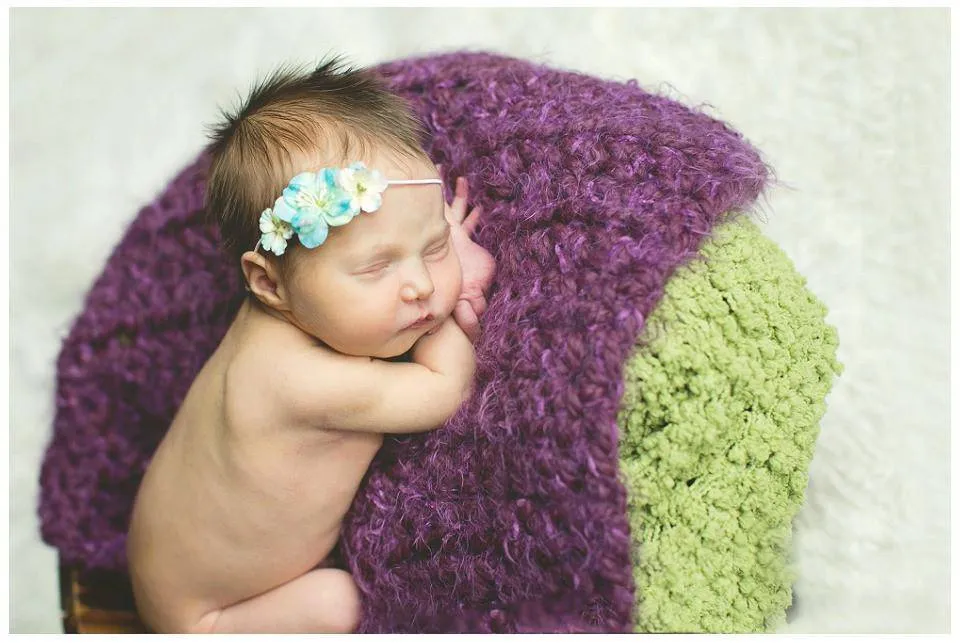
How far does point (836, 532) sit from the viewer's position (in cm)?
116

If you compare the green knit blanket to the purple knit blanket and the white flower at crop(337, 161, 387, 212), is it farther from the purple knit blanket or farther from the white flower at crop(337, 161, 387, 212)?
the white flower at crop(337, 161, 387, 212)

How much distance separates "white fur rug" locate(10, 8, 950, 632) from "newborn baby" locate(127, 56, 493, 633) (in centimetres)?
38

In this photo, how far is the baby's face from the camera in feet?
2.81

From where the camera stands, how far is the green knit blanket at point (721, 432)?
2.69 ft

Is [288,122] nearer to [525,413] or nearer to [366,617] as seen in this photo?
[525,413]

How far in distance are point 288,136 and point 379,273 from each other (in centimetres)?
14

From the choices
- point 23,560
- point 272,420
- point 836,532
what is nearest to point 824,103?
point 836,532

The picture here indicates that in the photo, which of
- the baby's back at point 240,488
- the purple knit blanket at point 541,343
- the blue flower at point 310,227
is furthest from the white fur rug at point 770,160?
the blue flower at point 310,227

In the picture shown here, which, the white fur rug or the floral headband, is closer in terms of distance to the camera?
the floral headband

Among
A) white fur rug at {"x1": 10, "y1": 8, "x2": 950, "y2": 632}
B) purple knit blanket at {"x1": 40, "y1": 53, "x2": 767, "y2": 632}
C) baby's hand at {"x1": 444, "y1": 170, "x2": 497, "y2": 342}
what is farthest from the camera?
white fur rug at {"x1": 10, "y1": 8, "x2": 950, "y2": 632}

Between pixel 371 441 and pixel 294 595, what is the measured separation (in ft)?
0.57

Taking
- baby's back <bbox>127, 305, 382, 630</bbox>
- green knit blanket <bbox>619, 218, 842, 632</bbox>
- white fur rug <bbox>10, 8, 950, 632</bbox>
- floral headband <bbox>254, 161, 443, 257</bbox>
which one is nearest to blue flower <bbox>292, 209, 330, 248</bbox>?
floral headband <bbox>254, 161, 443, 257</bbox>

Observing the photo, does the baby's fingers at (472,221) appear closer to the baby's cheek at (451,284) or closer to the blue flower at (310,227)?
the baby's cheek at (451,284)

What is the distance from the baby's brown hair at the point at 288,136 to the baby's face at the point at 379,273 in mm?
36
